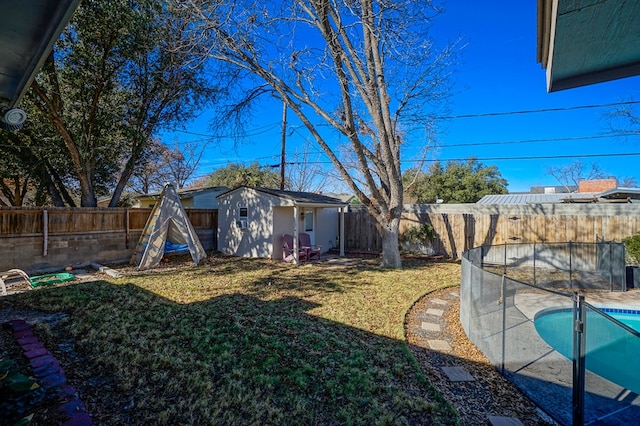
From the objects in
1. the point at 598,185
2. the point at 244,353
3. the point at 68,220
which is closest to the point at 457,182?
the point at 598,185

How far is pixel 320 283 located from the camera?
7.96 m

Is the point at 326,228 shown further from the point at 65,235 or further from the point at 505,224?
the point at 65,235

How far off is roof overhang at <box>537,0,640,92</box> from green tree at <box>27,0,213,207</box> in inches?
348

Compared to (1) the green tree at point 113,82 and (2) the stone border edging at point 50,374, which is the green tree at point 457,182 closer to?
(1) the green tree at point 113,82

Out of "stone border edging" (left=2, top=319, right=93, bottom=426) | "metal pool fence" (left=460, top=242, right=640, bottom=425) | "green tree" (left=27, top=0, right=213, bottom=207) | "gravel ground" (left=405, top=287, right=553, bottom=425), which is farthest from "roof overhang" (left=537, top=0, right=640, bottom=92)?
"green tree" (left=27, top=0, right=213, bottom=207)

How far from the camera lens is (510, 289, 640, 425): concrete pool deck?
272 cm

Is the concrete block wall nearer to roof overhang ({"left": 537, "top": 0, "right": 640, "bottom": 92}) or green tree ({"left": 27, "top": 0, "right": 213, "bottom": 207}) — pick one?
roof overhang ({"left": 537, "top": 0, "right": 640, "bottom": 92})

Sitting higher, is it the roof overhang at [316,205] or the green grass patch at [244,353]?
the roof overhang at [316,205]

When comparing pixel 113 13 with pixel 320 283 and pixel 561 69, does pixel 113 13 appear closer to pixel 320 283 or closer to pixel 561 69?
pixel 320 283

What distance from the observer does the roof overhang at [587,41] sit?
5.85 feet

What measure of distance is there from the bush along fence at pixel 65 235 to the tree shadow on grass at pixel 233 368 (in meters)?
4.14

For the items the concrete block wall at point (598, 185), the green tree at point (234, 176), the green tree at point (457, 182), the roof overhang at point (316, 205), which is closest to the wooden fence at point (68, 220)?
the roof overhang at point (316, 205)

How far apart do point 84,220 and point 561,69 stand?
38.8 ft

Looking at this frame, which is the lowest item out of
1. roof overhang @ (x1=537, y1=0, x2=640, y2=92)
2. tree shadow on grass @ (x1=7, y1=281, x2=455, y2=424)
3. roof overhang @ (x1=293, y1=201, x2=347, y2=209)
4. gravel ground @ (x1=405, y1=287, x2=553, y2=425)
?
gravel ground @ (x1=405, y1=287, x2=553, y2=425)
